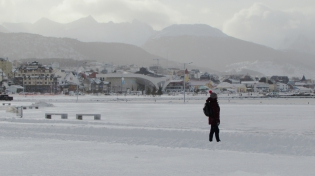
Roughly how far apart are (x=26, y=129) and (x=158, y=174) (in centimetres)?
1176

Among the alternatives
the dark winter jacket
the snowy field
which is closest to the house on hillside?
the snowy field

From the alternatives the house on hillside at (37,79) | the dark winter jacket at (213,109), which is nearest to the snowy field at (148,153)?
the dark winter jacket at (213,109)

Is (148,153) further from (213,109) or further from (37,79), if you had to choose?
(37,79)

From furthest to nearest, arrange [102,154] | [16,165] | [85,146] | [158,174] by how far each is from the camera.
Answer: [85,146], [102,154], [16,165], [158,174]

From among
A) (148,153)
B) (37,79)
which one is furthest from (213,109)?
(37,79)

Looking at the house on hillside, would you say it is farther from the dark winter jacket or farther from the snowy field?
the dark winter jacket

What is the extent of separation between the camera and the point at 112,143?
52.0 feet

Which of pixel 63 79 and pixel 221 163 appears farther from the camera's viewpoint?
pixel 63 79

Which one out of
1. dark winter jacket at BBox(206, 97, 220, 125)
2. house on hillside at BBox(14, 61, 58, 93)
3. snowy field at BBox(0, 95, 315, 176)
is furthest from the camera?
house on hillside at BBox(14, 61, 58, 93)

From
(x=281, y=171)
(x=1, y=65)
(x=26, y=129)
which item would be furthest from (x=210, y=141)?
(x=1, y=65)

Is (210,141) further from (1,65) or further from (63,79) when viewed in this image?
(1,65)

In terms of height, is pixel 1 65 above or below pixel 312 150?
above

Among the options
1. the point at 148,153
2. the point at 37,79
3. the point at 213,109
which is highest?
the point at 37,79

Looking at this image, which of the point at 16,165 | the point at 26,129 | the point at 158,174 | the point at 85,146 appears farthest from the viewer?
the point at 26,129
